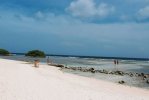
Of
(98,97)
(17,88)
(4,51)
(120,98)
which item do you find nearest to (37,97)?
(17,88)

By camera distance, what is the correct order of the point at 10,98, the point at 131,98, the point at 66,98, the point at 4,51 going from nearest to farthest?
the point at 10,98
the point at 66,98
the point at 131,98
the point at 4,51

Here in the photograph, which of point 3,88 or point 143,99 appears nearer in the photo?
point 3,88

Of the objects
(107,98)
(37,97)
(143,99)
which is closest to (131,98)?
(143,99)

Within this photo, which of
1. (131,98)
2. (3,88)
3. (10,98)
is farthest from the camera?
(131,98)

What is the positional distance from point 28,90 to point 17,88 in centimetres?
76

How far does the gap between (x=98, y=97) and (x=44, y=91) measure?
3.18 meters

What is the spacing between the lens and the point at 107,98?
16.7 metres

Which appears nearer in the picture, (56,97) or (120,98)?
(56,97)

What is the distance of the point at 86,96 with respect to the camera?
662 inches

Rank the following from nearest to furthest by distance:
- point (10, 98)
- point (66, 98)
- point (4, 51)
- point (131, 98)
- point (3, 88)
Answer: point (10, 98), point (66, 98), point (3, 88), point (131, 98), point (4, 51)

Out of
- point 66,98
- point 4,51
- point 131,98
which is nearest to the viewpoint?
point 66,98

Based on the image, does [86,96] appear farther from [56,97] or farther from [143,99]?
[143,99]

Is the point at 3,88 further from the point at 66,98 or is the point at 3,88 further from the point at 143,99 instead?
the point at 143,99

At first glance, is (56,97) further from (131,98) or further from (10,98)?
(131,98)
